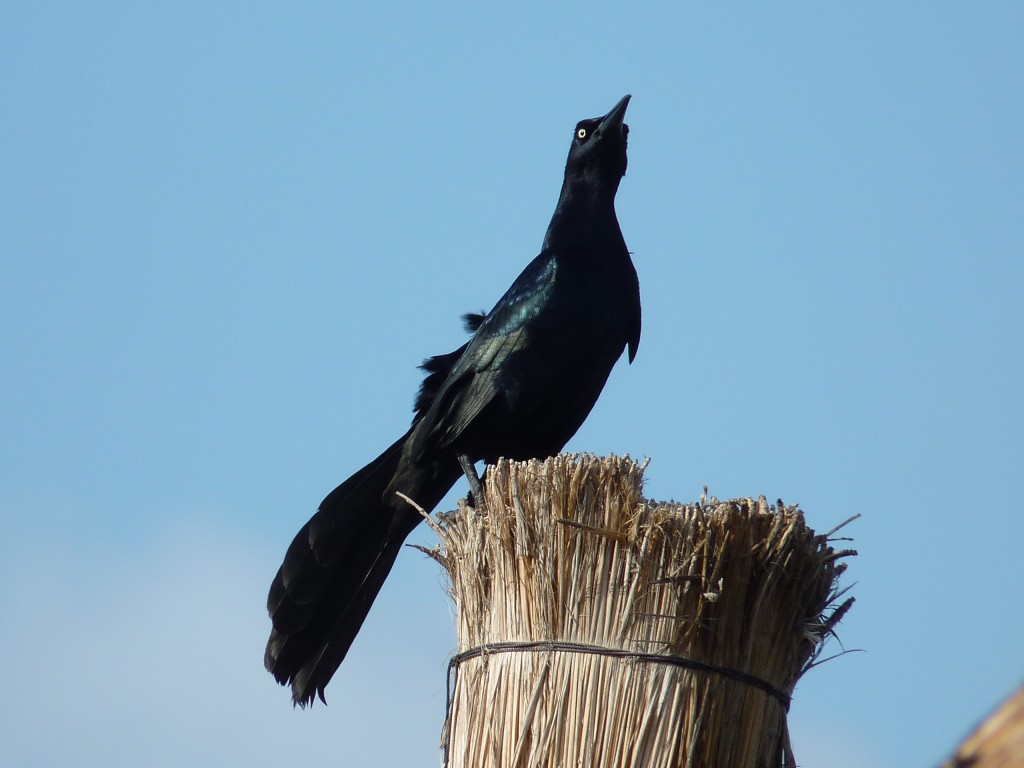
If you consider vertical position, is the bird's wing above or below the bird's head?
below

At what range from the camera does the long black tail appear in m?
5.54

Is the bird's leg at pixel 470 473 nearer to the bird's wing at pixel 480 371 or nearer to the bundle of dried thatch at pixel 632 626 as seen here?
the bird's wing at pixel 480 371

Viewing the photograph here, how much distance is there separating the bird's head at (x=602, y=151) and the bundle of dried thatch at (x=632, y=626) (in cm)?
344

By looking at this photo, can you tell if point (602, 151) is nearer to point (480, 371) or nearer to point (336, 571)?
point (480, 371)

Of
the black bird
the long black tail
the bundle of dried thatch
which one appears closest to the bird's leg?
the black bird

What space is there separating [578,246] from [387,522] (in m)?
1.75

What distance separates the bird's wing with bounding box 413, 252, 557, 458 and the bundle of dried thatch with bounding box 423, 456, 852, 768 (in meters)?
2.15

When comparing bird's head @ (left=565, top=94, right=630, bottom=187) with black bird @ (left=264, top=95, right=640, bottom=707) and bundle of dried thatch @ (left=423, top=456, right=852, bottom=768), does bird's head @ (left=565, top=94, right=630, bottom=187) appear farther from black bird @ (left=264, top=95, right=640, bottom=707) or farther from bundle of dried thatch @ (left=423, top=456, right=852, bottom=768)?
bundle of dried thatch @ (left=423, top=456, right=852, bottom=768)

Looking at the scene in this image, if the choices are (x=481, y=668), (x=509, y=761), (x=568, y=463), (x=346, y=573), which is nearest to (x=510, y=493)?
(x=568, y=463)

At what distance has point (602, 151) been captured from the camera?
24.1 feet

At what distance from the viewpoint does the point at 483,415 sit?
251 inches

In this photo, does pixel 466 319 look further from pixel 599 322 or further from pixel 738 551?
pixel 738 551

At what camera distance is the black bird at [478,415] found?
569 cm

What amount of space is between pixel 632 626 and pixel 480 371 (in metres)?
2.69
